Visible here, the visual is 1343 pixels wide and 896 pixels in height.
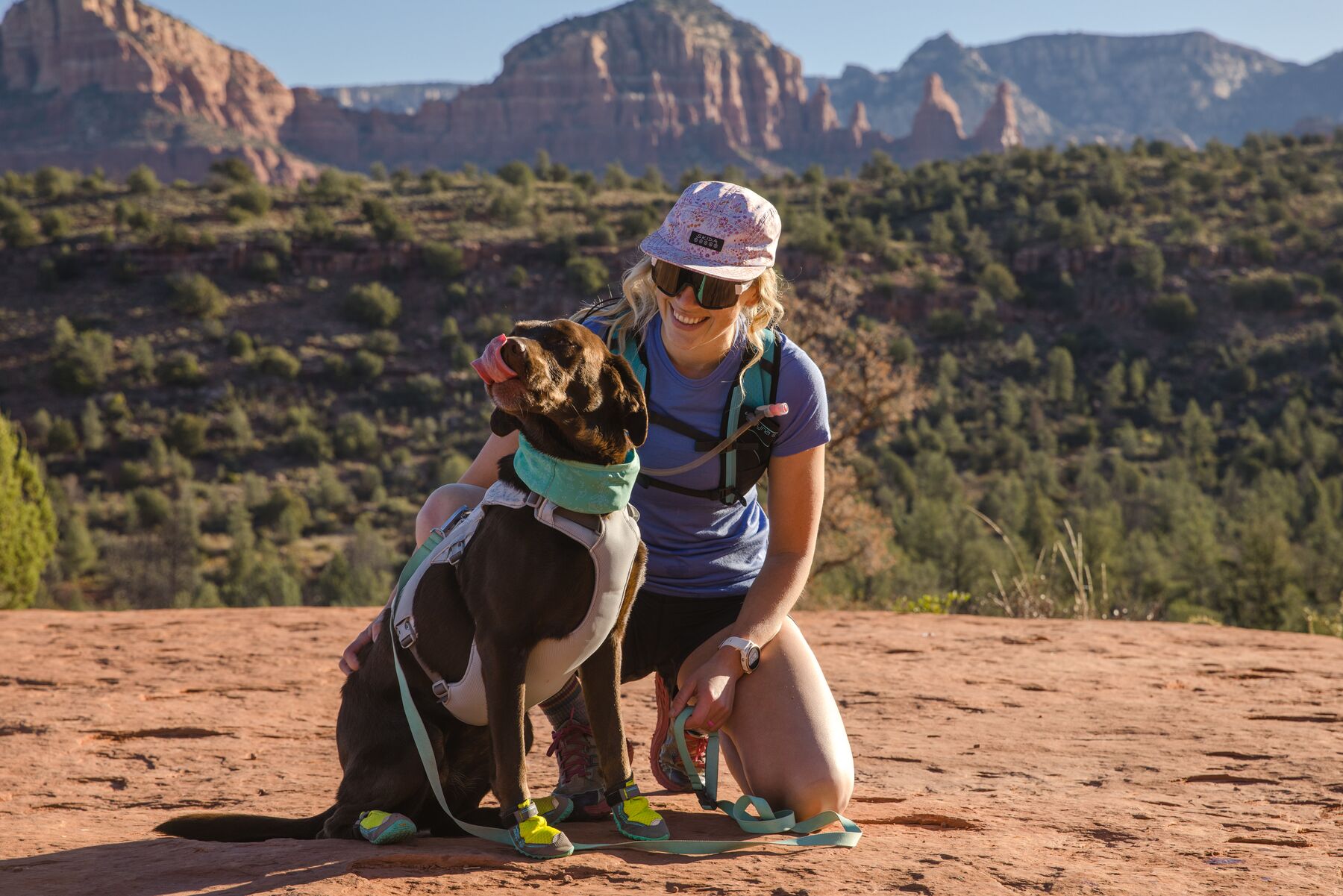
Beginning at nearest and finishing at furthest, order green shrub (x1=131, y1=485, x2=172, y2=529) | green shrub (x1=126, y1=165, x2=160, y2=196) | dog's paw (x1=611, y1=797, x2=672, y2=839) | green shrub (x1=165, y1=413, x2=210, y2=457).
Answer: dog's paw (x1=611, y1=797, x2=672, y2=839) < green shrub (x1=131, y1=485, x2=172, y2=529) < green shrub (x1=165, y1=413, x2=210, y2=457) < green shrub (x1=126, y1=165, x2=160, y2=196)

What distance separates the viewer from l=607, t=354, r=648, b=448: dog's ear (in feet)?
7.74

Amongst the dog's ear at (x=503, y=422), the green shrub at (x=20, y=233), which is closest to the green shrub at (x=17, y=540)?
the dog's ear at (x=503, y=422)

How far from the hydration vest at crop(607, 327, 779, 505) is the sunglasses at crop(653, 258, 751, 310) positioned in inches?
8.6

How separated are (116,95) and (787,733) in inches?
4747

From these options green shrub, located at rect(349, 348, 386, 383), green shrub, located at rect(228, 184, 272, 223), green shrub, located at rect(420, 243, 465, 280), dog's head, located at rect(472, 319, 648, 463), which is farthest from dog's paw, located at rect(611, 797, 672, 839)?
green shrub, located at rect(228, 184, 272, 223)

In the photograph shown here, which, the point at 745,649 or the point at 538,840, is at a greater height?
the point at 745,649

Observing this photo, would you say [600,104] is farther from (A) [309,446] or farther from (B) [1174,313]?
(A) [309,446]

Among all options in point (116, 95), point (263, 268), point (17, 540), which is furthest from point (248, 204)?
point (116, 95)

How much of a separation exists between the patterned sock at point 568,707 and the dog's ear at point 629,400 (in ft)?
2.57

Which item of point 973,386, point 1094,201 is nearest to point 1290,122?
point 1094,201

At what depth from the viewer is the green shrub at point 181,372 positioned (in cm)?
3272

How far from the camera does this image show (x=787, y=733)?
3010 mm

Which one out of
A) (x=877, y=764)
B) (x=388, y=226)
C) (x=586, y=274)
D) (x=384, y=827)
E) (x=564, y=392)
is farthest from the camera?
(x=388, y=226)

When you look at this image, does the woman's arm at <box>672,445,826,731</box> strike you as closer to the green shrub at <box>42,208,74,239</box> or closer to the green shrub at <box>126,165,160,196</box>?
the green shrub at <box>42,208,74,239</box>
